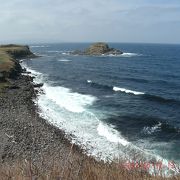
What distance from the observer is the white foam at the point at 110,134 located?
105 ft

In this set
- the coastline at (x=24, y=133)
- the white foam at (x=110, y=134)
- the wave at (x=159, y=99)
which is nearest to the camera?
the coastline at (x=24, y=133)

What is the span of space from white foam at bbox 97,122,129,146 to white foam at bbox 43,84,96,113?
25.8 ft

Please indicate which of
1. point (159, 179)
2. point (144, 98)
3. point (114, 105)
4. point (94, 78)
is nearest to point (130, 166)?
point (159, 179)

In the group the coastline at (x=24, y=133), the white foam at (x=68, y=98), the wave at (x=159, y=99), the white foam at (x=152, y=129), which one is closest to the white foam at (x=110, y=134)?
the white foam at (x=152, y=129)

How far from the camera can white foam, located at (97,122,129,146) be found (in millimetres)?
32094

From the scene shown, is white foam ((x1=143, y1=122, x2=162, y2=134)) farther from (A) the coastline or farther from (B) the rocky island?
(B) the rocky island

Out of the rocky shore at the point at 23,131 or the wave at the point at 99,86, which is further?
the wave at the point at 99,86

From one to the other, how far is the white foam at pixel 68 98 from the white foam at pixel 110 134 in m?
7.87

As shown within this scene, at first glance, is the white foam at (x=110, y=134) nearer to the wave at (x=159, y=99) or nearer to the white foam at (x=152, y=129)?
the white foam at (x=152, y=129)

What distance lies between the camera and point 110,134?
112 ft

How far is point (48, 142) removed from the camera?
30844 millimetres

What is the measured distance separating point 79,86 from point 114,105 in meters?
17.9

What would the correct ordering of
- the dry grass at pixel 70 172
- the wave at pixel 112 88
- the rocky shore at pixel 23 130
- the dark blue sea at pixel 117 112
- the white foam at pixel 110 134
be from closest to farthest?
the dry grass at pixel 70 172 < the rocky shore at pixel 23 130 < the dark blue sea at pixel 117 112 < the white foam at pixel 110 134 < the wave at pixel 112 88

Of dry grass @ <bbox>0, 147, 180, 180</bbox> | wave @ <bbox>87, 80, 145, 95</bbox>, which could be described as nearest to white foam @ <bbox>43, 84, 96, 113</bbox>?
wave @ <bbox>87, 80, 145, 95</bbox>
